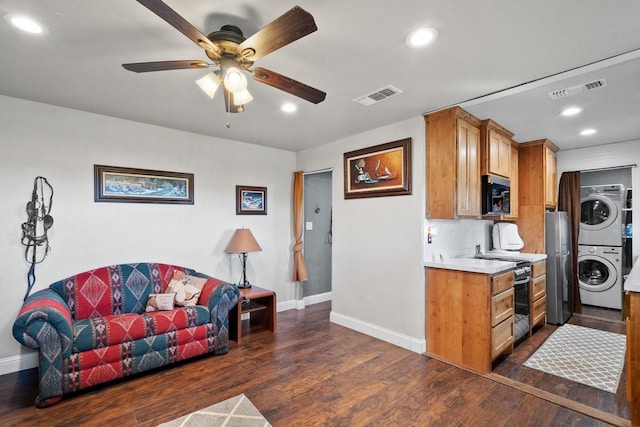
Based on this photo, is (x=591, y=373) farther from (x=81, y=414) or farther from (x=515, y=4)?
(x=81, y=414)

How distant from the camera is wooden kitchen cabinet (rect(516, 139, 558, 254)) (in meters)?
4.33

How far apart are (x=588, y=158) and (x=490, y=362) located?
369cm

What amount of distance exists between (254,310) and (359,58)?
9.73ft

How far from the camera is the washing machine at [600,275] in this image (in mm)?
4684

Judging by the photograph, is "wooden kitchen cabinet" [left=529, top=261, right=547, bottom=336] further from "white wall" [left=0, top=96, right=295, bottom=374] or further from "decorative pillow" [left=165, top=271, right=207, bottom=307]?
"decorative pillow" [left=165, top=271, right=207, bottom=307]

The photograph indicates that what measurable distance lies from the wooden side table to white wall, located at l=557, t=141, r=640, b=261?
474 centimetres

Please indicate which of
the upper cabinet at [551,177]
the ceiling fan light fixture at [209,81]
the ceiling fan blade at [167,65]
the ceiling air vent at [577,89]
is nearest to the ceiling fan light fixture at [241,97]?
the ceiling fan light fixture at [209,81]

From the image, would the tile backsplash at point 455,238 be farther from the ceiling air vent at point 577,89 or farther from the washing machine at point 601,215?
the washing machine at point 601,215

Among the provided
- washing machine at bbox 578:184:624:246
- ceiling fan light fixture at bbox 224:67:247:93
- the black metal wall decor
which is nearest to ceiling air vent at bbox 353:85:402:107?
ceiling fan light fixture at bbox 224:67:247:93

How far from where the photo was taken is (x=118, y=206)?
354 cm

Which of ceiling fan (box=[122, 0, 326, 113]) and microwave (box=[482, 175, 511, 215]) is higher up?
ceiling fan (box=[122, 0, 326, 113])

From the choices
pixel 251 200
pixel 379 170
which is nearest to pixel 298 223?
pixel 251 200

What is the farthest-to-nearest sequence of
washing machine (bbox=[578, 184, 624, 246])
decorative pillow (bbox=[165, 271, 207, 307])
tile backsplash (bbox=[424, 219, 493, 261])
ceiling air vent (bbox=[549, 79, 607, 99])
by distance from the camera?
washing machine (bbox=[578, 184, 624, 246]), tile backsplash (bbox=[424, 219, 493, 261]), decorative pillow (bbox=[165, 271, 207, 307]), ceiling air vent (bbox=[549, 79, 607, 99])

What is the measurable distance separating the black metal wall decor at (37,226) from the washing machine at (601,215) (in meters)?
6.97
